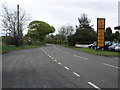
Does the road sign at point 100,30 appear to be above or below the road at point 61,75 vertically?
above

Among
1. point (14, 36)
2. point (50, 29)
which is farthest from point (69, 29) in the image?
point (14, 36)

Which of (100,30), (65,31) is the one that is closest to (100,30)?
(100,30)

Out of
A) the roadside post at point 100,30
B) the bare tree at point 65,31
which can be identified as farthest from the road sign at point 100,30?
the bare tree at point 65,31

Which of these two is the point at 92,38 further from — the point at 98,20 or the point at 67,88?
the point at 67,88

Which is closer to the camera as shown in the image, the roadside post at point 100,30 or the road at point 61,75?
the road at point 61,75

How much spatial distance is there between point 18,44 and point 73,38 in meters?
21.0

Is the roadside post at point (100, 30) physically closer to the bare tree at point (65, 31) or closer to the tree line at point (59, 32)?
the tree line at point (59, 32)

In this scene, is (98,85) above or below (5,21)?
below

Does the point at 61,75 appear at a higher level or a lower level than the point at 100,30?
lower

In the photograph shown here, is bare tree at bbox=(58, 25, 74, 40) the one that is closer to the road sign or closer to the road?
the road sign

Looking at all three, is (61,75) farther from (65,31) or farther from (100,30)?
(65,31)

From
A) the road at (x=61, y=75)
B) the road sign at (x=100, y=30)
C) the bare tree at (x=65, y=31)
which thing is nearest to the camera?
the road at (x=61, y=75)

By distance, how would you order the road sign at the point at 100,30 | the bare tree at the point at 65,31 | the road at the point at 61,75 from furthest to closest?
the bare tree at the point at 65,31, the road sign at the point at 100,30, the road at the point at 61,75

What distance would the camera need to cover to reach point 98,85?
697cm
